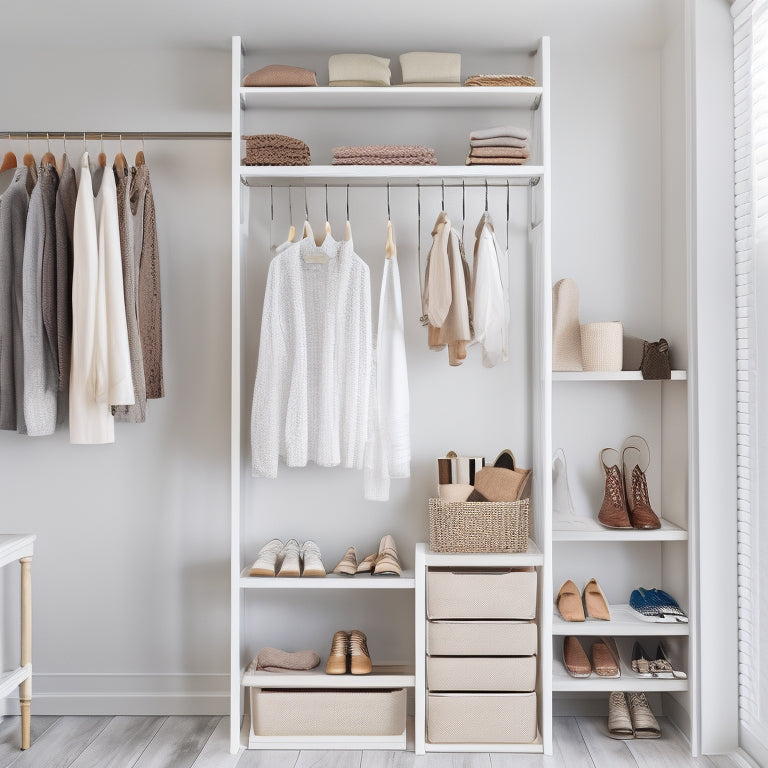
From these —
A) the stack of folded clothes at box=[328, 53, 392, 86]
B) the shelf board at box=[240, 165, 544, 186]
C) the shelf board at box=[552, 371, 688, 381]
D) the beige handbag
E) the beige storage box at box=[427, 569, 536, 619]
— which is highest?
the stack of folded clothes at box=[328, 53, 392, 86]

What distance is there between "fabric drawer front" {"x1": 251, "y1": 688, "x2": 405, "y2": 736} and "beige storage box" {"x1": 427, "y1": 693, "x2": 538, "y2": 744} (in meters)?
0.17

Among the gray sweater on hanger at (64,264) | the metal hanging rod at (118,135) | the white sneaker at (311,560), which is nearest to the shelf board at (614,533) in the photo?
the white sneaker at (311,560)

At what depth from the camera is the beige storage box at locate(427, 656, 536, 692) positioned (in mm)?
2479

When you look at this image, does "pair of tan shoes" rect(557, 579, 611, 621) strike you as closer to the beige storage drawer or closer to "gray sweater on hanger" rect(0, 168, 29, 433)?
the beige storage drawer

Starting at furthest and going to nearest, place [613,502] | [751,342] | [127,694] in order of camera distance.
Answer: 1. [127,694]
2. [613,502]
3. [751,342]

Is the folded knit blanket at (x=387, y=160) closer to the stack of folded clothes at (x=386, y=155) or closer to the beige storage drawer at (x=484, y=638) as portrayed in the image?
the stack of folded clothes at (x=386, y=155)

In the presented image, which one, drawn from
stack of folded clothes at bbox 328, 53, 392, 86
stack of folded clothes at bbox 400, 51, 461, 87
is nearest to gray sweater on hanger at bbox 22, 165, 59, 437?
stack of folded clothes at bbox 328, 53, 392, 86

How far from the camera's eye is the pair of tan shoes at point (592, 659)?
8.40ft

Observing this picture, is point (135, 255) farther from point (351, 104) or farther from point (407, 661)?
point (407, 661)

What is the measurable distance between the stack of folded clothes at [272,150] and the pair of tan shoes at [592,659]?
1970 mm

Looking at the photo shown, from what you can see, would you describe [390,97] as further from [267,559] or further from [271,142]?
[267,559]

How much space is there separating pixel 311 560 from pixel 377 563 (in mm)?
231

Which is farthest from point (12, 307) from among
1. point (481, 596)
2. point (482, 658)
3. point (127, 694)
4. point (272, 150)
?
point (482, 658)

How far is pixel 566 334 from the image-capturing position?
274 cm
